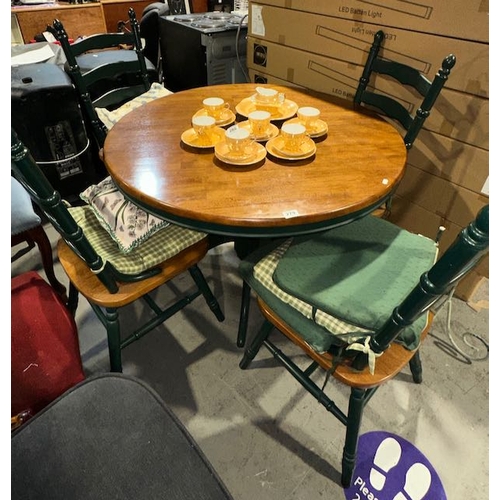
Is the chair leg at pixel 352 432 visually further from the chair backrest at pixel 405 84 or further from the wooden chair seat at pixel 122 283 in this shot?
the chair backrest at pixel 405 84

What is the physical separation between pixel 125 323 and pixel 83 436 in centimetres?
92

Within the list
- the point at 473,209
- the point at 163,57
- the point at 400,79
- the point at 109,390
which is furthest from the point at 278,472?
the point at 163,57

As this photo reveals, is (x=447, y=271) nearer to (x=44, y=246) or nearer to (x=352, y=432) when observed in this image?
(x=352, y=432)

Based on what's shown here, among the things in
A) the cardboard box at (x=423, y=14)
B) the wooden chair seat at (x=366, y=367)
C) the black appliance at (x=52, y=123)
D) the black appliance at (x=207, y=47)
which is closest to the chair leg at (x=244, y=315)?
the wooden chair seat at (x=366, y=367)

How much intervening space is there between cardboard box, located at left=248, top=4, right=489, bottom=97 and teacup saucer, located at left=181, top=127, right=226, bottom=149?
0.95 metres

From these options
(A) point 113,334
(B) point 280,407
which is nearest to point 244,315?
(B) point 280,407

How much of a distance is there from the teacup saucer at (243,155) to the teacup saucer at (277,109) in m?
0.26

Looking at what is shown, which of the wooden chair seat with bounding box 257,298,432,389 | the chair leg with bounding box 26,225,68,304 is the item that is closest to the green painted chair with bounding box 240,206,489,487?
the wooden chair seat with bounding box 257,298,432,389

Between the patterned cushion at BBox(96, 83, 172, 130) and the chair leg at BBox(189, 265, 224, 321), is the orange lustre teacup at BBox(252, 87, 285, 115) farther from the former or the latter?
the chair leg at BBox(189, 265, 224, 321)

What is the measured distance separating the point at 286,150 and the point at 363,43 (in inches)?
38.4

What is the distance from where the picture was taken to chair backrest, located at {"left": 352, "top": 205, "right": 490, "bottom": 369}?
0.48 metres

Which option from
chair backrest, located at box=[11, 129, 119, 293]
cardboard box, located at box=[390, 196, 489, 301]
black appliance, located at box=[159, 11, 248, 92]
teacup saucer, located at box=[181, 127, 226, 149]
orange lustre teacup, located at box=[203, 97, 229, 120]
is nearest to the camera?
chair backrest, located at box=[11, 129, 119, 293]

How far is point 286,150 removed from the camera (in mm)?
1059

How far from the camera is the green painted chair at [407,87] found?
1.25m
